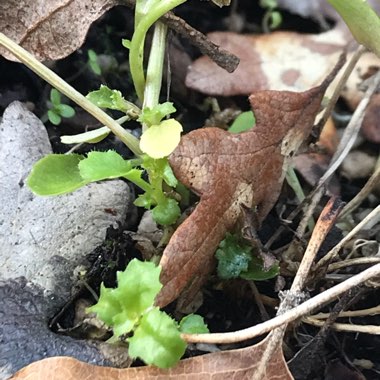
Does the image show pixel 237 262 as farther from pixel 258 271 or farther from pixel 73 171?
pixel 73 171

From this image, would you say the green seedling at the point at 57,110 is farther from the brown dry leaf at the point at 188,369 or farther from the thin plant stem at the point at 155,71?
the brown dry leaf at the point at 188,369

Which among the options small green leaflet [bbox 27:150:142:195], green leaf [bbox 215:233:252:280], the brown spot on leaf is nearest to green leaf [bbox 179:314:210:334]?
green leaf [bbox 215:233:252:280]

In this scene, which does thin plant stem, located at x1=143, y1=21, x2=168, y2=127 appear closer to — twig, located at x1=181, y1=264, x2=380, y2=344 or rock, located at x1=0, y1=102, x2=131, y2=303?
rock, located at x1=0, y1=102, x2=131, y2=303

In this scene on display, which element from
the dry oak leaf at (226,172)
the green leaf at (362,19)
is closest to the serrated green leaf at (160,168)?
the dry oak leaf at (226,172)

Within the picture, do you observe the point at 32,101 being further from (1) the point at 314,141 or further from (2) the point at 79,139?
(1) the point at 314,141

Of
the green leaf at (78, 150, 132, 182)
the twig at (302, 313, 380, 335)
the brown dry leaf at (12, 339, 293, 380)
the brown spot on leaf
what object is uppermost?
the green leaf at (78, 150, 132, 182)
